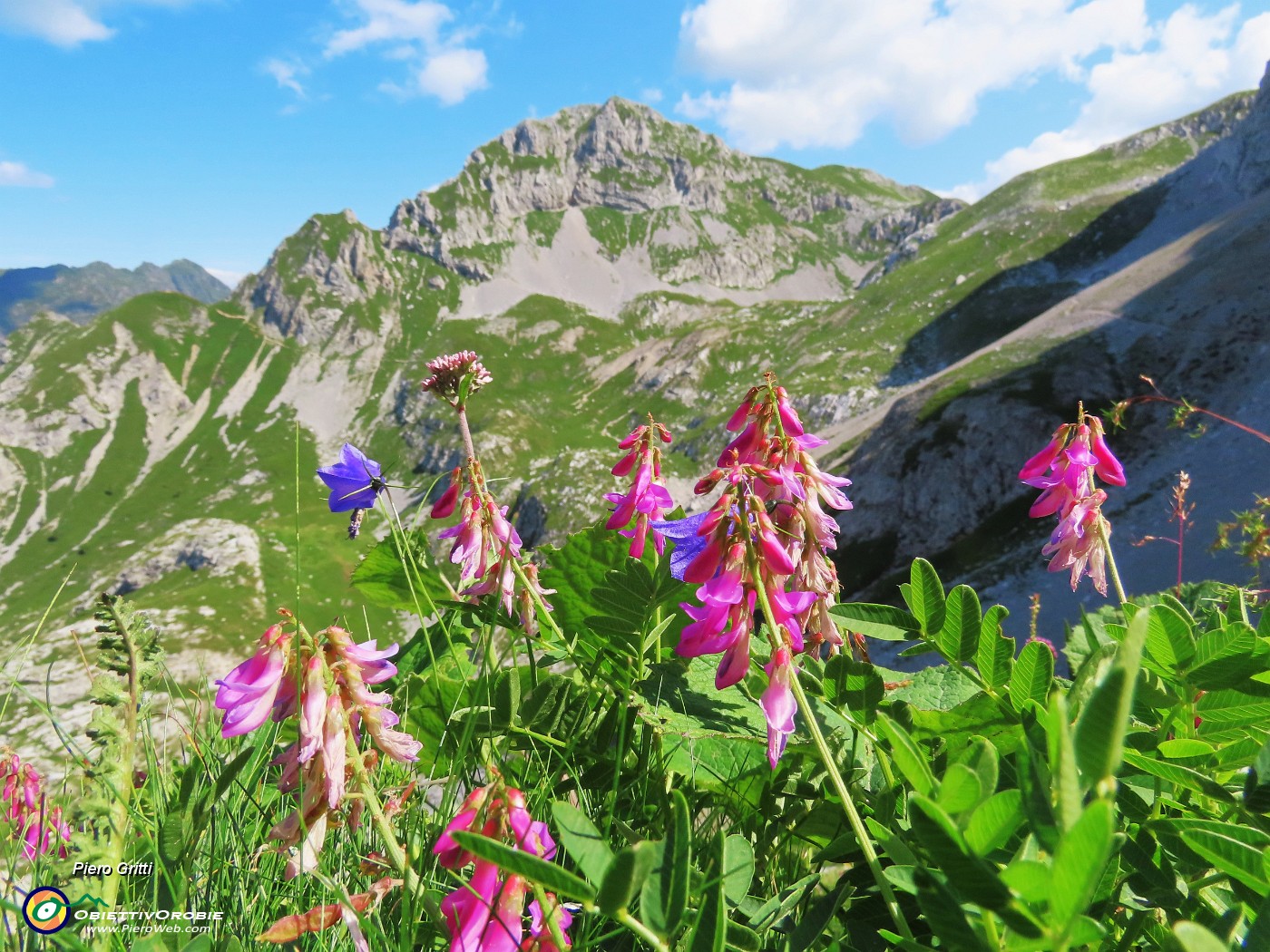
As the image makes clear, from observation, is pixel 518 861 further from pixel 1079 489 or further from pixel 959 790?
pixel 1079 489

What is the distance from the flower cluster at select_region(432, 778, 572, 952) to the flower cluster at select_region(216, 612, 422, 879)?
316mm

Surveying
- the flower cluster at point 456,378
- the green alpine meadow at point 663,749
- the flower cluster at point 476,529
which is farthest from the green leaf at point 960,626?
the flower cluster at point 456,378

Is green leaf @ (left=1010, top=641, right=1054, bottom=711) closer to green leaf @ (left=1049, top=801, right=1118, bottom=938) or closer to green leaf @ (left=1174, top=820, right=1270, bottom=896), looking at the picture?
green leaf @ (left=1174, top=820, right=1270, bottom=896)

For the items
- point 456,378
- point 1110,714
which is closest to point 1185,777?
point 1110,714

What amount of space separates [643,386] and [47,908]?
445ft

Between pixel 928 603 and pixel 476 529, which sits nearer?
pixel 928 603

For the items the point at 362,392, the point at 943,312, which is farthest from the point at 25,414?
the point at 943,312

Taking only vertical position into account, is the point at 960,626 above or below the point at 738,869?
above

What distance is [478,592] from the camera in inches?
99.2

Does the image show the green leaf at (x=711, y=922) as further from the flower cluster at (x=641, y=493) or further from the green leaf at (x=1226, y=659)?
the flower cluster at (x=641, y=493)

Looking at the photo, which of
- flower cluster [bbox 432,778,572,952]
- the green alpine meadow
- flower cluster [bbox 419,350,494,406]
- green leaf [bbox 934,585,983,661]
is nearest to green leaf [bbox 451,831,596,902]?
the green alpine meadow

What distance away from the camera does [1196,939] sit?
1.93 feet

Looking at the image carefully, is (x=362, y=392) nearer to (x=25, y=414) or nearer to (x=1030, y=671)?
(x=25, y=414)

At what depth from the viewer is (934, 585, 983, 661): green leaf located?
1800 millimetres
